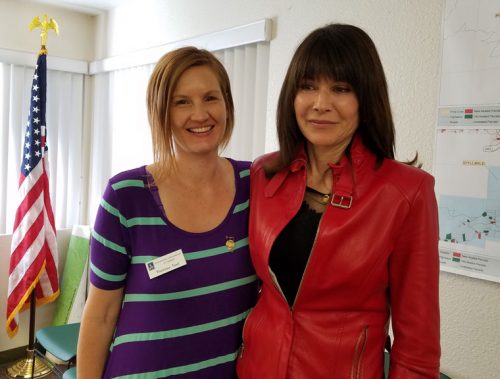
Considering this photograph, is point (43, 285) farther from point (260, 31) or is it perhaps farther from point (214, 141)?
point (214, 141)

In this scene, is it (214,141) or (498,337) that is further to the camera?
(498,337)

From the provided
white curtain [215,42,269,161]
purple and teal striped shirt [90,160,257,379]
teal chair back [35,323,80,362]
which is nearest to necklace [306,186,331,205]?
purple and teal striped shirt [90,160,257,379]

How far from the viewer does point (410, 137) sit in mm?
1993

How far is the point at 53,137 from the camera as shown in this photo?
4066 millimetres

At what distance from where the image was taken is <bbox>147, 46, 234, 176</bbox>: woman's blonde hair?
117 centimetres

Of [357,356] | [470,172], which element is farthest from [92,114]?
[357,356]

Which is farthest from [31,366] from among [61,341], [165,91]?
[165,91]

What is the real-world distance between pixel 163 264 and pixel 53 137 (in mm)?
3353

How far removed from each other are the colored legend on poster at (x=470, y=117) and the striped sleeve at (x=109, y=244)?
1.35 meters

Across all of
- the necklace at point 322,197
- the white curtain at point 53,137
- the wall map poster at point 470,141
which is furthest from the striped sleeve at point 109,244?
the white curtain at point 53,137

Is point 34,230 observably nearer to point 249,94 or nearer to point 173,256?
point 249,94

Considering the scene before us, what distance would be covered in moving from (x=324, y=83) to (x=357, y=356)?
2.02ft

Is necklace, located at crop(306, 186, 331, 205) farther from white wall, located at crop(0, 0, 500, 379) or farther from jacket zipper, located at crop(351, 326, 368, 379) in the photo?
white wall, located at crop(0, 0, 500, 379)

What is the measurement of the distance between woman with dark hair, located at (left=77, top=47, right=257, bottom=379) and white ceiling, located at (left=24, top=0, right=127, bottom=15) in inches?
117
